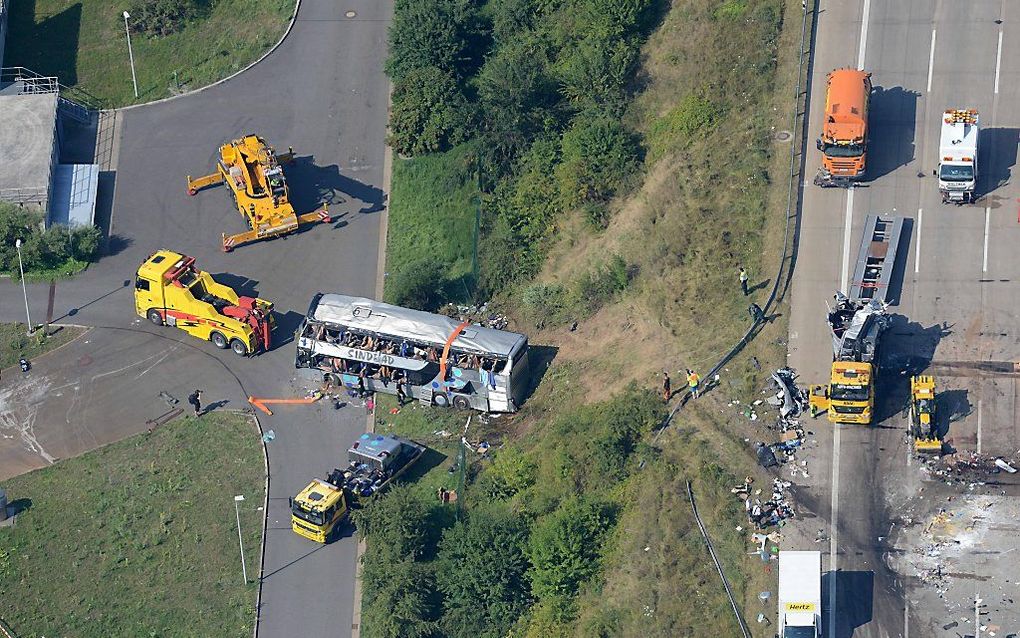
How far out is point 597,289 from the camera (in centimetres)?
8056

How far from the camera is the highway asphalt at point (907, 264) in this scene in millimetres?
68188

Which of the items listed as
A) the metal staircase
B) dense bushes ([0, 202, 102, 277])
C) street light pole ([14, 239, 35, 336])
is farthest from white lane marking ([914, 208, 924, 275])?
the metal staircase

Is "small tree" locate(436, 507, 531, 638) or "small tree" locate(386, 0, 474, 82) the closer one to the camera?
"small tree" locate(436, 507, 531, 638)

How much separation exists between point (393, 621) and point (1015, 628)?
22.0 meters

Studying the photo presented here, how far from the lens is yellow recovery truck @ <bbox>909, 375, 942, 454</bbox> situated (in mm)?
69688

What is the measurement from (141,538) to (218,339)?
11.0 metres

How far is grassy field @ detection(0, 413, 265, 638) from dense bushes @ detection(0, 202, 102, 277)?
12440 millimetres

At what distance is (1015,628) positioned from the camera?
64.2m

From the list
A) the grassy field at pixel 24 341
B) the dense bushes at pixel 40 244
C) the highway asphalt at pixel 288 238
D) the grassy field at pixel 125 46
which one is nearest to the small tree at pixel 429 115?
the highway asphalt at pixel 288 238

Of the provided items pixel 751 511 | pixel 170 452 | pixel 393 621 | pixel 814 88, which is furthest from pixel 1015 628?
pixel 170 452

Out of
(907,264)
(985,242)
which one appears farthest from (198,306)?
(985,242)

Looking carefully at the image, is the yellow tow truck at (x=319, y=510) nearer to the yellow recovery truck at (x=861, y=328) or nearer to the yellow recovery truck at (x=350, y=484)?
the yellow recovery truck at (x=350, y=484)

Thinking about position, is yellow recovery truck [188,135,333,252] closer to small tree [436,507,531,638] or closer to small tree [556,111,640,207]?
small tree [556,111,640,207]

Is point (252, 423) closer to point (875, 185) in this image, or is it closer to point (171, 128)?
point (171, 128)
